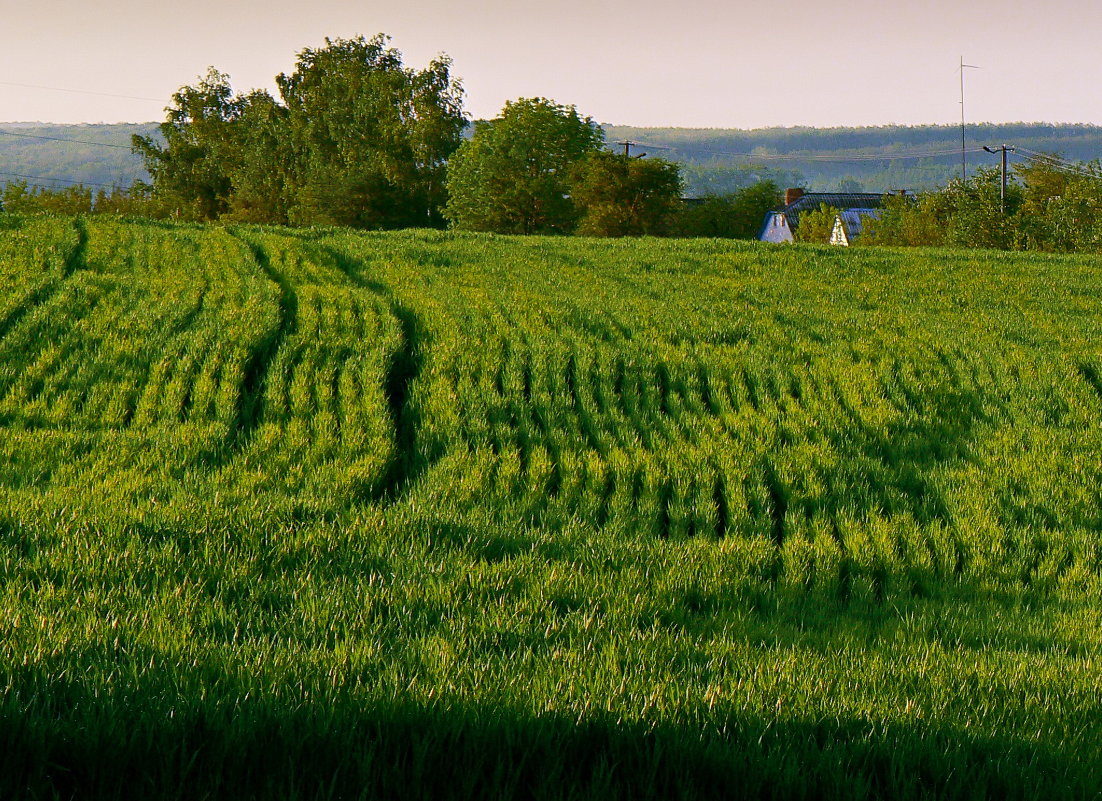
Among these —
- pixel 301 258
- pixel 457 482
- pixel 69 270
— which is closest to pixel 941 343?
pixel 457 482

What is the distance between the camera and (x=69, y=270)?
1705 centimetres

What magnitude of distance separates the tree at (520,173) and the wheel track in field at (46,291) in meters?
44.4

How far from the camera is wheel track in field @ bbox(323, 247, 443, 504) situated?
8.77 metres

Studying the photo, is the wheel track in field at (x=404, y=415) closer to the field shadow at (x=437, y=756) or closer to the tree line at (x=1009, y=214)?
the field shadow at (x=437, y=756)

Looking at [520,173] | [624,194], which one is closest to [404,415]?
[624,194]

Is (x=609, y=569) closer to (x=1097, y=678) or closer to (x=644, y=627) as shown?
(x=644, y=627)

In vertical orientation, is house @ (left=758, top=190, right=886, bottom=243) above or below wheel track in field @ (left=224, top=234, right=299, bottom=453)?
above

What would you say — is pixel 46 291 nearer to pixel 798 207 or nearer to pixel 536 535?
pixel 536 535

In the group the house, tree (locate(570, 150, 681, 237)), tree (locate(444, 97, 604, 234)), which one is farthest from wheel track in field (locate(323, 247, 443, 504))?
the house

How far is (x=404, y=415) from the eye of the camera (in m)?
10.6

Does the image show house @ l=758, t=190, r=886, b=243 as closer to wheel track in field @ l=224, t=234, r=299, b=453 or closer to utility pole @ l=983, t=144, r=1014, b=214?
utility pole @ l=983, t=144, r=1014, b=214

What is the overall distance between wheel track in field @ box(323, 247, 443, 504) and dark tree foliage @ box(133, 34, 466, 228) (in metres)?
51.8

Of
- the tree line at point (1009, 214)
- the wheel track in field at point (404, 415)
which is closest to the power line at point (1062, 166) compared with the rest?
the tree line at point (1009, 214)

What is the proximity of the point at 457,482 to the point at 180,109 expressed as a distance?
83184mm
